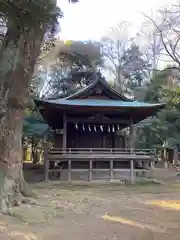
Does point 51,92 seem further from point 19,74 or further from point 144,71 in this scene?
point 19,74

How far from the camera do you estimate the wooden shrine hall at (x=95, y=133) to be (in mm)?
17406

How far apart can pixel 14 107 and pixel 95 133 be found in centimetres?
1113

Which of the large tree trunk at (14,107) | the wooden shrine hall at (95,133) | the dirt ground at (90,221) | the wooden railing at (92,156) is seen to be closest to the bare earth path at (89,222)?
the dirt ground at (90,221)

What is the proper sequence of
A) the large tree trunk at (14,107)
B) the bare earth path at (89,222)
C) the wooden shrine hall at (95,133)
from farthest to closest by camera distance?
the wooden shrine hall at (95,133) < the large tree trunk at (14,107) < the bare earth path at (89,222)

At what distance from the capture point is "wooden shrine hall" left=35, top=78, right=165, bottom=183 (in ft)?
57.1

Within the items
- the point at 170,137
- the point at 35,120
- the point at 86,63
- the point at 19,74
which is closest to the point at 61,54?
the point at 86,63

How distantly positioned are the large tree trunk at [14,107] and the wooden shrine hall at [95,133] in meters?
7.66

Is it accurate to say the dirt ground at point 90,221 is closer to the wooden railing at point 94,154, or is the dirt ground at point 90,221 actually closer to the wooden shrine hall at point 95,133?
the wooden railing at point 94,154

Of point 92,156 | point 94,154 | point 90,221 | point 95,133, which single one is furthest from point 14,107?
point 95,133

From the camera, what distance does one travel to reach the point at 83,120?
59.9ft

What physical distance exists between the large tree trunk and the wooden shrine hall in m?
7.66

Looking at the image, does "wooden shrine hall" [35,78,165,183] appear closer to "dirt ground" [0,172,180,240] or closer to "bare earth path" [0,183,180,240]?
"dirt ground" [0,172,180,240]

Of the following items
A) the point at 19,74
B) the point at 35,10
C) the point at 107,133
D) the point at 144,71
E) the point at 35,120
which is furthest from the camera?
the point at 144,71

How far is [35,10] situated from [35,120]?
21723mm
